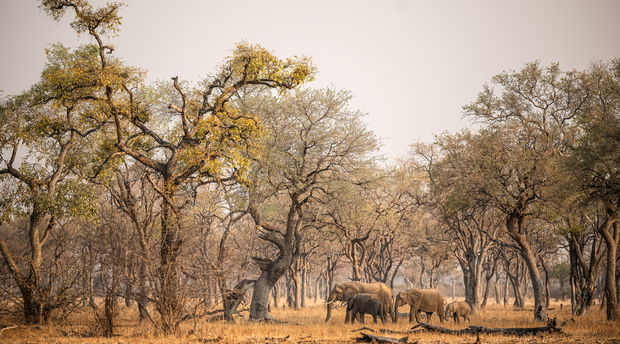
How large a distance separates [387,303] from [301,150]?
10675 millimetres

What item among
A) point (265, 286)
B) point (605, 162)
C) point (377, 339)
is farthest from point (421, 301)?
point (377, 339)

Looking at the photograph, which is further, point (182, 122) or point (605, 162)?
point (605, 162)

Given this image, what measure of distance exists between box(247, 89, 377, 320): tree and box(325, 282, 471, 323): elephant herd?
4672 millimetres

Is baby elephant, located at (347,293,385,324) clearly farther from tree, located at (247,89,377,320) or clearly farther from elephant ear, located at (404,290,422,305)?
tree, located at (247,89,377,320)

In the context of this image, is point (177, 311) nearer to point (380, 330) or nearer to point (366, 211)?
point (380, 330)

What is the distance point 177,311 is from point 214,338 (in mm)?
1507

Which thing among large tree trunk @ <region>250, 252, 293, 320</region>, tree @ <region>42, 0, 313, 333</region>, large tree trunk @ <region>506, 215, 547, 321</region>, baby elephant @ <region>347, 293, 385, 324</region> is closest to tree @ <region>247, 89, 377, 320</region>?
large tree trunk @ <region>250, 252, 293, 320</region>

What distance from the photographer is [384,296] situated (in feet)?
91.1

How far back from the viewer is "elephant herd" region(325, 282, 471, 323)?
2533 centimetres

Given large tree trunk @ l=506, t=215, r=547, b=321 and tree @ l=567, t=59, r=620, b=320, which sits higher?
tree @ l=567, t=59, r=620, b=320

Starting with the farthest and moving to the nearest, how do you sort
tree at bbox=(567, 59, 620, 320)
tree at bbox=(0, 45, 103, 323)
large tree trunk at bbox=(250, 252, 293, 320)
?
large tree trunk at bbox=(250, 252, 293, 320) → tree at bbox=(567, 59, 620, 320) → tree at bbox=(0, 45, 103, 323)

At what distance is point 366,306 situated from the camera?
25.3 metres

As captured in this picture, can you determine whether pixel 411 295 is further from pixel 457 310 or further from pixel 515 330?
pixel 515 330

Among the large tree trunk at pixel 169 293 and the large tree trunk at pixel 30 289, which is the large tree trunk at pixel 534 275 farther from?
the large tree trunk at pixel 30 289
